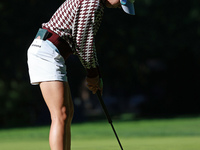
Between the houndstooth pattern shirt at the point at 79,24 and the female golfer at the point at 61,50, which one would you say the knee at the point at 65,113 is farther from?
the houndstooth pattern shirt at the point at 79,24

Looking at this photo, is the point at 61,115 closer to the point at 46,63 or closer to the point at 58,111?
the point at 58,111

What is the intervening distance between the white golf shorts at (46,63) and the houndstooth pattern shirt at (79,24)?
5.7 inches

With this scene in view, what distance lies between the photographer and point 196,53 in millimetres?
26375

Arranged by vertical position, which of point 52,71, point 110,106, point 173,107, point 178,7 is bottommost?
point 110,106

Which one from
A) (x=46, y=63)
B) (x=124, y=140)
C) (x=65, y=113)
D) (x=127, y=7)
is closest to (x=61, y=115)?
(x=65, y=113)

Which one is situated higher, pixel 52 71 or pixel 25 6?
pixel 52 71

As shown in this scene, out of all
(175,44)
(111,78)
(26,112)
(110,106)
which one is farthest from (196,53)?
(110,106)

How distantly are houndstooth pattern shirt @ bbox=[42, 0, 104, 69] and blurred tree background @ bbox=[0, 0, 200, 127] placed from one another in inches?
685

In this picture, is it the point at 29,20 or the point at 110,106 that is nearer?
the point at 29,20

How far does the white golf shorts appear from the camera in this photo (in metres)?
4.14

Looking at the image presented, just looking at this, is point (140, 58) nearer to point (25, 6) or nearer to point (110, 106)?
point (25, 6)

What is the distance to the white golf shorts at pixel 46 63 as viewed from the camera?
13.6 ft

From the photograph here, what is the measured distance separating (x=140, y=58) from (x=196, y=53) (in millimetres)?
2902

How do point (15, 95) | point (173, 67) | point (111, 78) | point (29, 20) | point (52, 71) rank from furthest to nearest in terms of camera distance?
1. point (111, 78)
2. point (173, 67)
3. point (15, 95)
4. point (29, 20)
5. point (52, 71)
